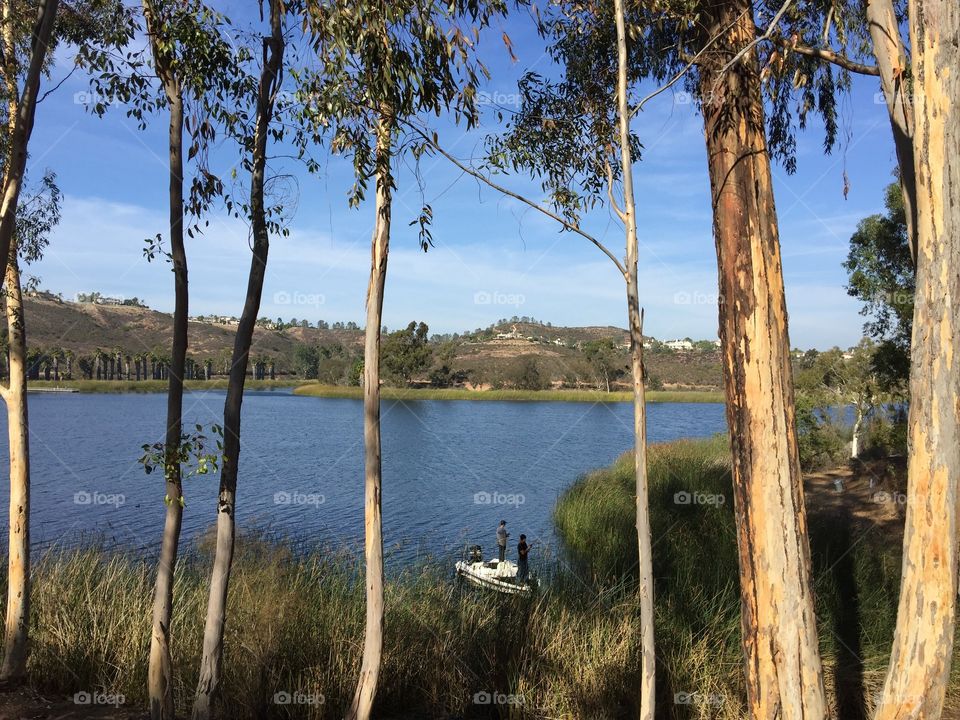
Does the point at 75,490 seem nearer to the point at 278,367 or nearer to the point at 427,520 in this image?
the point at 427,520

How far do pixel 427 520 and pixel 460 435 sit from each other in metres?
18.3

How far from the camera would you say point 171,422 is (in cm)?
394

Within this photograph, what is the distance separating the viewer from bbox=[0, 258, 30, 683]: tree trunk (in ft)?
15.2

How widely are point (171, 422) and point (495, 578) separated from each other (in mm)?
3650

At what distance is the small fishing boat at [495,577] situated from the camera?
5961 mm

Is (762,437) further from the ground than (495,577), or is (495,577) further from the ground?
(762,437)

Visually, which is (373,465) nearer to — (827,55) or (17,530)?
(17,530)

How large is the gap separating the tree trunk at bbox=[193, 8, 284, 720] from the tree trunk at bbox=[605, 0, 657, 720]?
1.93 metres

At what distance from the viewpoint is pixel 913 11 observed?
346 cm

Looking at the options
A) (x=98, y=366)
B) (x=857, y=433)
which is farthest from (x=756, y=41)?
(x=98, y=366)

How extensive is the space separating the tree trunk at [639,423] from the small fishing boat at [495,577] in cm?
230

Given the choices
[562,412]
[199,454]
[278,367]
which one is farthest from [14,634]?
[278,367]

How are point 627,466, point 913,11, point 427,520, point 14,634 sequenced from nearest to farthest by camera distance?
point 913,11 < point 14,634 < point 427,520 < point 627,466

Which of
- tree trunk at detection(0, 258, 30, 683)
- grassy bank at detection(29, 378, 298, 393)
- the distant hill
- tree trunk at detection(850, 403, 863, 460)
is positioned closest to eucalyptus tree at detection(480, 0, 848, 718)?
tree trunk at detection(0, 258, 30, 683)
